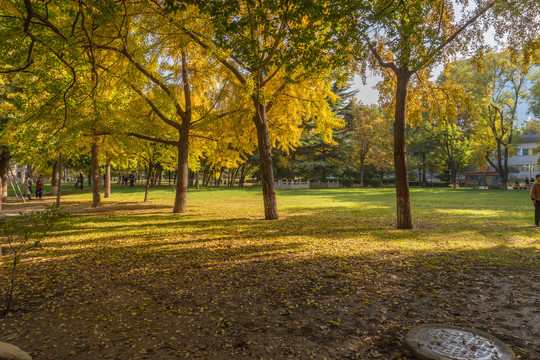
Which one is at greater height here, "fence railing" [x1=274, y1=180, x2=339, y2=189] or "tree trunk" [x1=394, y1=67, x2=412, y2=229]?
"tree trunk" [x1=394, y1=67, x2=412, y2=229]

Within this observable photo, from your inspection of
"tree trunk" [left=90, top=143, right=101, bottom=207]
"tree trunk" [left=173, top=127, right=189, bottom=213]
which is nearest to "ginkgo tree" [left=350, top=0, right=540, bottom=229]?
"tree trunk" [left=173, top=127, right=189, bottom=213]

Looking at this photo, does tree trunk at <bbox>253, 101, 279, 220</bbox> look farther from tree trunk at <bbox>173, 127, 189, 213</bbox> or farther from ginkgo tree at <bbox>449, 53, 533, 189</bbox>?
ginkgo tree at <bbox>449, 53, 533, 189</bbox>

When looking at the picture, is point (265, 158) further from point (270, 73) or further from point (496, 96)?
point (496, 96)

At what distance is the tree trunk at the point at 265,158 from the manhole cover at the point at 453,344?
9.30 m

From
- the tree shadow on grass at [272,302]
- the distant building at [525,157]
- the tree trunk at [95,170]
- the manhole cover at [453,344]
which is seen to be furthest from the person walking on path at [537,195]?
the distant building at [525,157]

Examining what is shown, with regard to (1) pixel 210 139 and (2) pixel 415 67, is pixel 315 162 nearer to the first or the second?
(1) pixel 210 139

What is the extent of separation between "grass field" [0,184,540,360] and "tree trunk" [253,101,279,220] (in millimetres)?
3328

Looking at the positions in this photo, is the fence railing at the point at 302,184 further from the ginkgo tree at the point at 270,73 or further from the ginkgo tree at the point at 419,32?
the ginkgo tree at the point at 419,32

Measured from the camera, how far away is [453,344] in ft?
10.4

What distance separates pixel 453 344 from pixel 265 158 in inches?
393

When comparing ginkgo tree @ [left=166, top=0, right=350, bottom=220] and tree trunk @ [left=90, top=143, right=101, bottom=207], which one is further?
tree trunk @ [left=90, top=143, right=101, bottom=207]

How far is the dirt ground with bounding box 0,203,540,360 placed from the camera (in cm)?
333

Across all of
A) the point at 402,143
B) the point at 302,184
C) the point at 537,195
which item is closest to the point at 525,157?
the point at 302,184

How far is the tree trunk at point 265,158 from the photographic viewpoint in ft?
40.9
